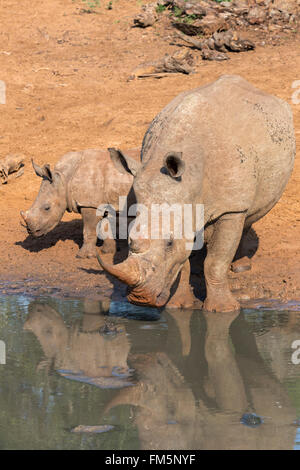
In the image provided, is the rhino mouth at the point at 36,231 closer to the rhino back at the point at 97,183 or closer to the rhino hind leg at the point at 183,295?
the rhino back at the point at 97,183

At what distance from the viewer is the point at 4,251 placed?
9211mm

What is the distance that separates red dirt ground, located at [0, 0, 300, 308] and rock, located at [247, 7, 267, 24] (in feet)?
2.77

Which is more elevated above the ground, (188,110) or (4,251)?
(188,110)

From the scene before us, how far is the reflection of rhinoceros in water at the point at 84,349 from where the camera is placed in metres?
5.32

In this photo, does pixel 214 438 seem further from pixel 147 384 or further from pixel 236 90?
pixel 236 90

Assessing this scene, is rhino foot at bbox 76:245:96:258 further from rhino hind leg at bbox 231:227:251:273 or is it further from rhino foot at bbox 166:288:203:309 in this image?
rhino foot at bbox 166:288:203:309

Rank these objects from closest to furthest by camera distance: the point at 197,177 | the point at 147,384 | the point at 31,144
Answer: the point at 147,384, the point at 197,177, the point at 31,144

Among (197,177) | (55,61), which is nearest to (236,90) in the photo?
(197,177)

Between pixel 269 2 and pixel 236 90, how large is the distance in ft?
37.0

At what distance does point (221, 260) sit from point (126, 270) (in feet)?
5.54

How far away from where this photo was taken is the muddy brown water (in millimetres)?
4344

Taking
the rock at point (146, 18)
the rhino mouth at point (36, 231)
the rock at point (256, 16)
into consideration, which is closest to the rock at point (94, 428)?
the rhino mouth at point (36, 231)

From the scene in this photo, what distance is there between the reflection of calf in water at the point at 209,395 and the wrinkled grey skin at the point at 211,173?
0.51 m

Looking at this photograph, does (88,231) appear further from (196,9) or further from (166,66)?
(196,9)
